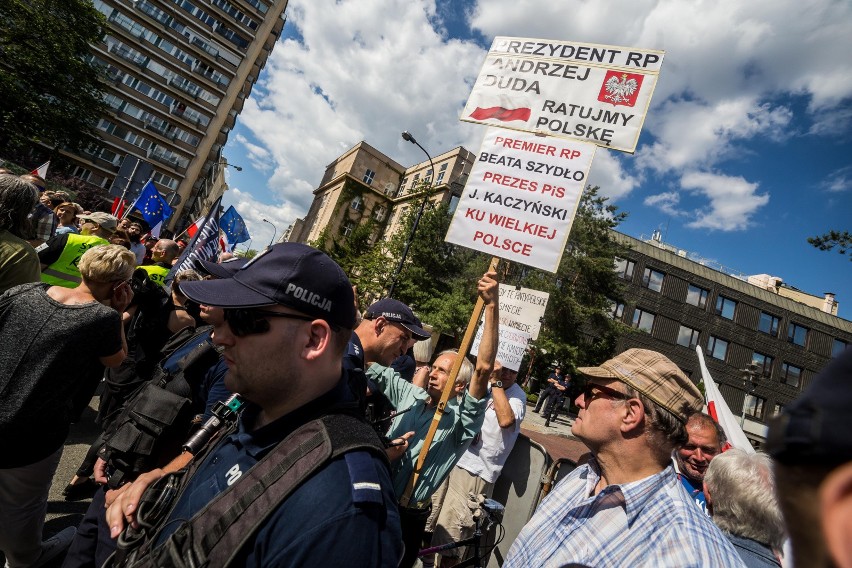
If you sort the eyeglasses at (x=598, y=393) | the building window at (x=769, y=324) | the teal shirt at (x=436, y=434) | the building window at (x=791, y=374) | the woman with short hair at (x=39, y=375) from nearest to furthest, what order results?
the eyeglasses at (x=598, y=393) < the woman with short hair at (x=39, y=375) < the teal shirt at (x=436, y=434) < the building window at (x=769, y=324) < the building window at (x=791, y=374)

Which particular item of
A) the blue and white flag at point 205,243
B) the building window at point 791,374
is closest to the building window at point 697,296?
the building window at point 791,374

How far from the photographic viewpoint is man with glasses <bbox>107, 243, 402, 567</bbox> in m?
1.14

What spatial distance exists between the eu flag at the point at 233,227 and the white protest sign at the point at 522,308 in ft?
20.3

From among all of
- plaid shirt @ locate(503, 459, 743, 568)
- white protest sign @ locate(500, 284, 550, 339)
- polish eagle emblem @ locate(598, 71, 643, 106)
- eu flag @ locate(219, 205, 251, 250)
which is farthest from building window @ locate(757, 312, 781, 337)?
plaid shirt @ locate(503, 459, 743, 568)

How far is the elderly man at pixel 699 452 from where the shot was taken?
136 inches

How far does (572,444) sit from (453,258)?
16.9 meters

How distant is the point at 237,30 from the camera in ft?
156

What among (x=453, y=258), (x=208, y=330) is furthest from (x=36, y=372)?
(x=453, y=258)

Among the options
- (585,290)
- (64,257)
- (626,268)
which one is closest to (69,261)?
(64,257)

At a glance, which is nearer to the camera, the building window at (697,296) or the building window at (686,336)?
the building window at (686,336)

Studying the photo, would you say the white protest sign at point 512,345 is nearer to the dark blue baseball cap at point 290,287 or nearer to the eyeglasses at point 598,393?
the eyeglasses at point 598,393

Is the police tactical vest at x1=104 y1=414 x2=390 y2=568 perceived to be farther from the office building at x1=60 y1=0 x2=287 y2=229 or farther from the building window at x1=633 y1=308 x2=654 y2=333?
the office building at x1=60 y1=0 x2=287 y2=229

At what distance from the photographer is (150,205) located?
1155 cm

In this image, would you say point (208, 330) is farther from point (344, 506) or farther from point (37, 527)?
point (344, 506)
